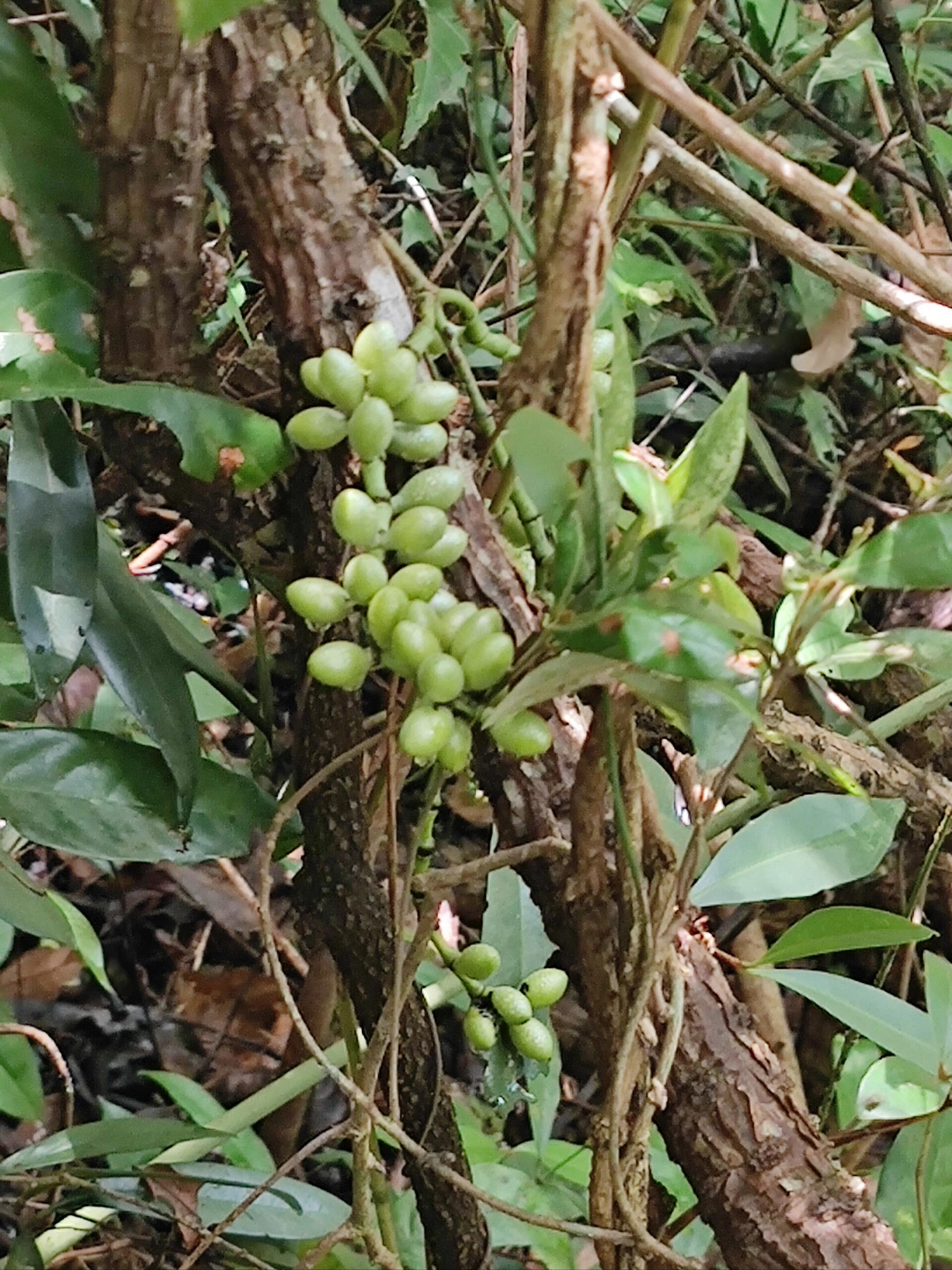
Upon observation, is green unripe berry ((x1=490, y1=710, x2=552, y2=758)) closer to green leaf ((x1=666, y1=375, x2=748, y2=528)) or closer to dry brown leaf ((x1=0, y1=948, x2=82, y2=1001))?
green leaf ((x1=666, y1=375, x2=748, y2=528))

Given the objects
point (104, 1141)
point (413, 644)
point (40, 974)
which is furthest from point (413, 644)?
point (40, 974)

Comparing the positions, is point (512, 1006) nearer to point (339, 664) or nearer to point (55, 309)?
point (339, 664)

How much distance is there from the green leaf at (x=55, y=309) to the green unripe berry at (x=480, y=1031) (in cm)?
30

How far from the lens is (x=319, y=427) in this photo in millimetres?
353

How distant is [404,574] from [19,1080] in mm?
547

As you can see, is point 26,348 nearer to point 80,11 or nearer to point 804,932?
point 80,11

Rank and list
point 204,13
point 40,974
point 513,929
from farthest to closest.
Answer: point 40,974 → point 513,929 → point 204,13

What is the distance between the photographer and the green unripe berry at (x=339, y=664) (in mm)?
334

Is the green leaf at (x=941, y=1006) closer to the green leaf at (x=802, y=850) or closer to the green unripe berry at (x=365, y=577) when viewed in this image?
the green leaf at (x=802, y=850)

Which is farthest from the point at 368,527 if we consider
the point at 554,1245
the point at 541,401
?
the point at 554,1245

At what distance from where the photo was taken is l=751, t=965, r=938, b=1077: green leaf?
1.52ft

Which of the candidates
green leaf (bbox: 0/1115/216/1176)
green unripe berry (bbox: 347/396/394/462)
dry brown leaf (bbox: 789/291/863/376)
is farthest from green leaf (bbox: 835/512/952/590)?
dry brown leaf (bbox: 789/291/863/376)

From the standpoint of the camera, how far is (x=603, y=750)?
370mm

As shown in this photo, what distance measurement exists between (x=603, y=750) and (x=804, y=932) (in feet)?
0.47
